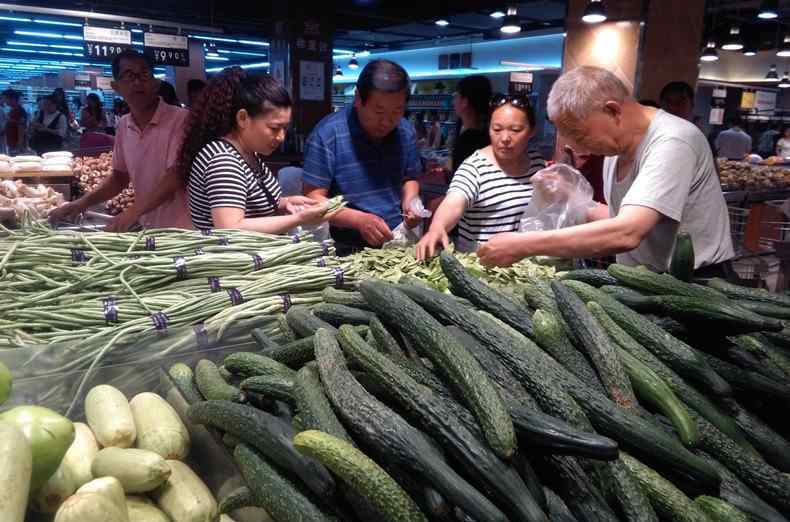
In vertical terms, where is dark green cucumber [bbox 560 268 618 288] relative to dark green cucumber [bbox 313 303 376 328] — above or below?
above

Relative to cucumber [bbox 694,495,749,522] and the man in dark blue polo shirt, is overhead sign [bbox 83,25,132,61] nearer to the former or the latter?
the man in dark blue polo shirt

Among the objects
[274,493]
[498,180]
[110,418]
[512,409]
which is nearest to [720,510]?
[512,409]

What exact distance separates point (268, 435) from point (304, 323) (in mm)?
451

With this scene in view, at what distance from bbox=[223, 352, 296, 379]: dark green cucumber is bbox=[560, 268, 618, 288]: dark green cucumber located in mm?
919

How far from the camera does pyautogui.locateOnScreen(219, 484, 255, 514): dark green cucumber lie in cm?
115

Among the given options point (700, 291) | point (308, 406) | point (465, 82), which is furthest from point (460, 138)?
point (308, 406)

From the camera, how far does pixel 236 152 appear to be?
299 cm

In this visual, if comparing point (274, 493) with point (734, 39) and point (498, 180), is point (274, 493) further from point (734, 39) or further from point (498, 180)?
point (734, 39)

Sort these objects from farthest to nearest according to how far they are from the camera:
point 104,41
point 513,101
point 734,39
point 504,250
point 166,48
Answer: point 734,39 → point 166,48 → point 104,41 → point 513,101 → point 504,250

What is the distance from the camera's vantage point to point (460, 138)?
15.3 feet

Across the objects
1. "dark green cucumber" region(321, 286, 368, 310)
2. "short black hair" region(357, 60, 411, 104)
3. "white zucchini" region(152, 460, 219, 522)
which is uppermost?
"short black hair" region(357, 60, 411, 104)

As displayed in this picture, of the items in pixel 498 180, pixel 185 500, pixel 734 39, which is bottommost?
pixel 185 500

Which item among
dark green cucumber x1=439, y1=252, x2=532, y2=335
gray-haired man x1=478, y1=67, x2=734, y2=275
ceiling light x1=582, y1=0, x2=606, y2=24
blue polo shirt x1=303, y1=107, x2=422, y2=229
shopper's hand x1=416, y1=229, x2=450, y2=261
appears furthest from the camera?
ceiling light x1=582, y1=0, x2=606, y2=24

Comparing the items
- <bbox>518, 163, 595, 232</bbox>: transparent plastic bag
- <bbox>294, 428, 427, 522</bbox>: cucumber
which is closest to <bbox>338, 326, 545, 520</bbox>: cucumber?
<bbox>294, 428, 427, 522</bbox>: cucumber
